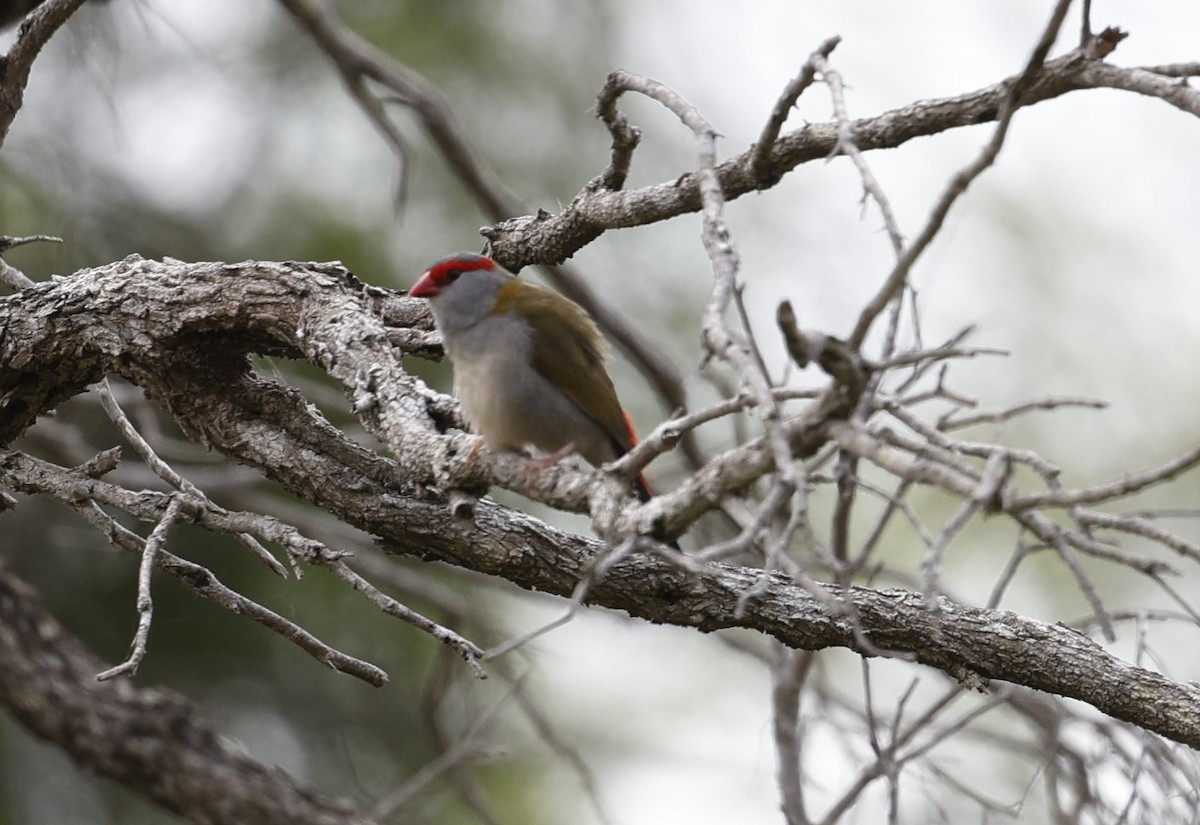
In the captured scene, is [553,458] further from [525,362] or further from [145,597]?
[145,597]

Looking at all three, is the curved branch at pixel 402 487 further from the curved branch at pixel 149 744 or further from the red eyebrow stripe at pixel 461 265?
the curved branch at pixel 149 744

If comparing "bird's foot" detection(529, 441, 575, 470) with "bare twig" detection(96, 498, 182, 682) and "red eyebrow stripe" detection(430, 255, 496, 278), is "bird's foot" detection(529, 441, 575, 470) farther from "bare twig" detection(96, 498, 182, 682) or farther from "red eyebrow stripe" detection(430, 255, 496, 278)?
"bare twig" detection(96, 498, 182, 682)

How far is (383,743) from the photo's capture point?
713 cm

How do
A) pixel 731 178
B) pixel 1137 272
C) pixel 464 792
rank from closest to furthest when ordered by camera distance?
pixel 731 178 < pixel 464 792 < pixel 1137 272

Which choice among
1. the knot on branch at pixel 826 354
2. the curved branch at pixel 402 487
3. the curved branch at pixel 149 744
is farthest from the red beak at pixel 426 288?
the knot on branch at pixel 826 354

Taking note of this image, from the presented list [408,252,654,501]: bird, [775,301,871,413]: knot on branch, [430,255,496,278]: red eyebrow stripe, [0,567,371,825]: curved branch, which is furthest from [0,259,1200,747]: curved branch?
[0,567,371,825]: curved branch

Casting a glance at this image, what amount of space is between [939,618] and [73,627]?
17.2ft

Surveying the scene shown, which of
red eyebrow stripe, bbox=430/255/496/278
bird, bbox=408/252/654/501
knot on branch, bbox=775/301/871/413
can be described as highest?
red eyebrow stripe, bbox=430/255/496/278

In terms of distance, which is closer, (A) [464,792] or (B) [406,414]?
(B) [406,414]

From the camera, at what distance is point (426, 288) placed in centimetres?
359

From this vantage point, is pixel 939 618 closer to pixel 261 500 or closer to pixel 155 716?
pixel 155 716

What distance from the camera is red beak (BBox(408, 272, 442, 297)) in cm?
354

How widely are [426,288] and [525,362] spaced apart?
1.26 ft

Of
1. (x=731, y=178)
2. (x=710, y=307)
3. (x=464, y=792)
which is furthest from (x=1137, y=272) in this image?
(x=710, y=307)
